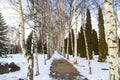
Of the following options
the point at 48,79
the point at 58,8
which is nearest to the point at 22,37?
the point at 48,79

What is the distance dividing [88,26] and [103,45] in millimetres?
4034

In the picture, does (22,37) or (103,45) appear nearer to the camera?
(22,37)

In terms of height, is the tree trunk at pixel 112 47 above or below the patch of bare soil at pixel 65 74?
above

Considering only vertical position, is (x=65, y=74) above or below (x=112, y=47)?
below

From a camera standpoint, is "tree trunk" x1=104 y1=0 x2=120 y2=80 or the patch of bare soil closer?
"tree trunk" x1=104 y1=0 x2=120 y2=80

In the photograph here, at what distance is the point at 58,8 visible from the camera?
46938 millimetres

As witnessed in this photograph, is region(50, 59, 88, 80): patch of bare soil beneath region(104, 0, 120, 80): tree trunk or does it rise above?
beneath

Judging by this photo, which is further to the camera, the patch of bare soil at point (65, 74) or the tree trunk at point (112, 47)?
the patch of bare soil at point (65, 74)

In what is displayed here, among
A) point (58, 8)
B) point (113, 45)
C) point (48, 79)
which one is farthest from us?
point (58, 8)

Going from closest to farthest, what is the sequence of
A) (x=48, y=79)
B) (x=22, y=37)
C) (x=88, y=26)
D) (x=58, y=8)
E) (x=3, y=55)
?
(x=22, y=37) → (x=48, y=79) → (x=88, y=26) → (x=58, y=8) → (x=3, y=55)

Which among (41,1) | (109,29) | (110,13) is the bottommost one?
(109,29)

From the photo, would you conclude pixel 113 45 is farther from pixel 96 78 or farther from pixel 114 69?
pixel 96 78

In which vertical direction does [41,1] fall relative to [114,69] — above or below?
above

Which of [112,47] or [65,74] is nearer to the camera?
[112,47]
